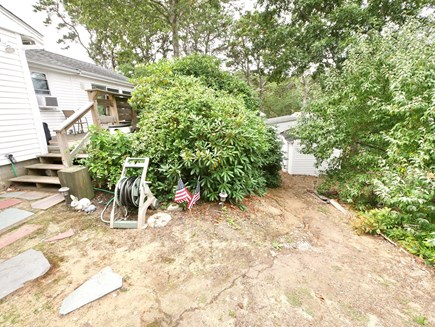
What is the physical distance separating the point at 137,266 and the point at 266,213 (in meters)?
2.44

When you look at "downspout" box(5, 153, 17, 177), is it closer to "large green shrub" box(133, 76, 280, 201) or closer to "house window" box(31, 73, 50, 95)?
"large green shrub" box(133, 76, 280, 201)

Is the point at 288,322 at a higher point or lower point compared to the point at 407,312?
higher

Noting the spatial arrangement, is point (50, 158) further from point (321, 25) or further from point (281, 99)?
point (281, 99)

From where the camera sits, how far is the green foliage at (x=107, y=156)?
3594mm

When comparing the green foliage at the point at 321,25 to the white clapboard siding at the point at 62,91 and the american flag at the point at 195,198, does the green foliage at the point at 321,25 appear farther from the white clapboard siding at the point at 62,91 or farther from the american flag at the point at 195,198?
the white clapboard siding at the point at 62,91

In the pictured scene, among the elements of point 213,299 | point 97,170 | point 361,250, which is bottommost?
point 361,250

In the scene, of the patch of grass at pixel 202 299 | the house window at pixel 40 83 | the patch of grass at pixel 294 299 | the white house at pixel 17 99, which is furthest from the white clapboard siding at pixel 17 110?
the patch of grass at pixel 294 299

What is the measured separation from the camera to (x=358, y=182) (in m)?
5.64

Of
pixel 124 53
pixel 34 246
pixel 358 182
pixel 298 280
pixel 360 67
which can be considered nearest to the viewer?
pixel 298 280

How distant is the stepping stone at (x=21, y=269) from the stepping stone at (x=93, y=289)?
0.58 metres

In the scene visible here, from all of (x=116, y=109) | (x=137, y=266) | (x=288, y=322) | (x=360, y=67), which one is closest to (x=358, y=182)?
(x=360, y=67)

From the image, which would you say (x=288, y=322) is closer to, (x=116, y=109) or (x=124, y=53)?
(x=116, y=109)

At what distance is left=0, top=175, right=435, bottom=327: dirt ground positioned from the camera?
1614mm

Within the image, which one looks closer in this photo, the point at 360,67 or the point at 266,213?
the point at 266,213
